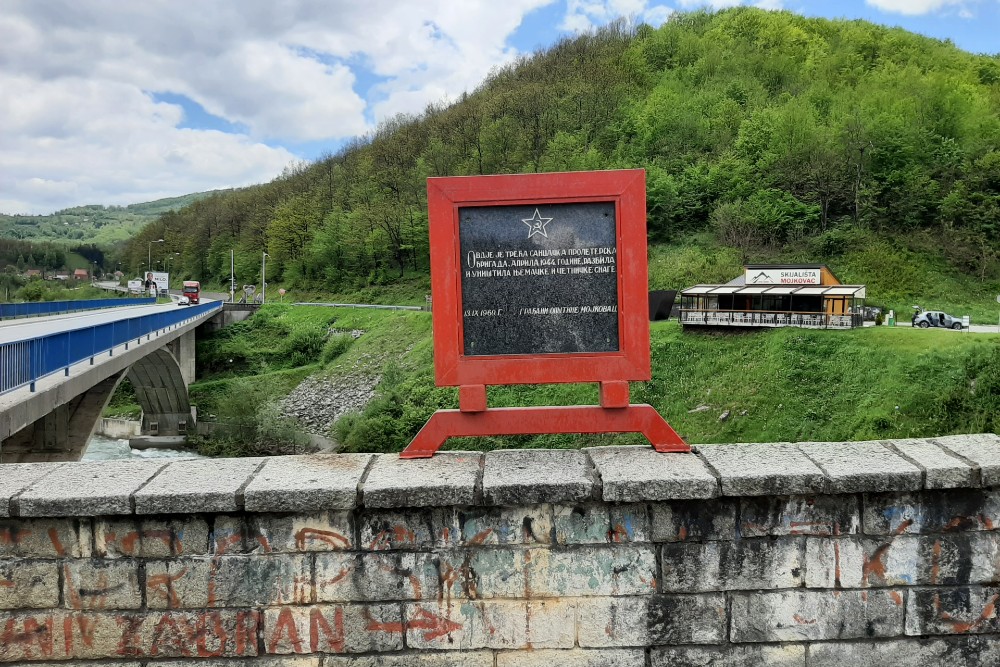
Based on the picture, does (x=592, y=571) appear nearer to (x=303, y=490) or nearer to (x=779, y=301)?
(x=303, y=490)

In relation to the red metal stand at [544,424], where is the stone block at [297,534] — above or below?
below

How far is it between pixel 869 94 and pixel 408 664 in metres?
69.3

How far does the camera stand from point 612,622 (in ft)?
12.1

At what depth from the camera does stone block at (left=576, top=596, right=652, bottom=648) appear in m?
3.69

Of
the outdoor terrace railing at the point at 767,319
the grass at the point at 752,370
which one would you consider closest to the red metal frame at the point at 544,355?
the grass at the point at 752,370

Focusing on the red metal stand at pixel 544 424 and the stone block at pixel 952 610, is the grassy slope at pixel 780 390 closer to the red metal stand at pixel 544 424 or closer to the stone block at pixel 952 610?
the red metal stand at pixel 544 424

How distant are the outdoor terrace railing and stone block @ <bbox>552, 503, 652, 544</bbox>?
1098 inches

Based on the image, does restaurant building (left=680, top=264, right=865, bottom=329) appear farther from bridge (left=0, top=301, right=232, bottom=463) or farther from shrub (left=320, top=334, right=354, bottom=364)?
bridge (left=0, top=301, right=232, bottom=463)

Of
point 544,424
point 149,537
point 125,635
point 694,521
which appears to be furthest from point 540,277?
point 125,635

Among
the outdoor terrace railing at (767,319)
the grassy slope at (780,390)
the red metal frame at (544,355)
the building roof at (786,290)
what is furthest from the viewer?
the building roof at (786,290)

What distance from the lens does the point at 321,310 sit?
52.2 meters

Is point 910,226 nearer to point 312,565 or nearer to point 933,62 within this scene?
point 933,62

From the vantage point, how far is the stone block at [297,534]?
144 inches

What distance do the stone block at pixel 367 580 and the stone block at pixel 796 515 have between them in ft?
5.86
